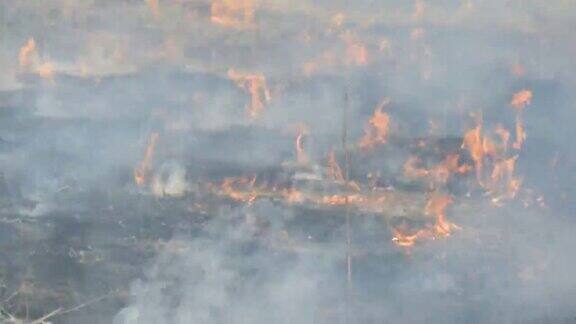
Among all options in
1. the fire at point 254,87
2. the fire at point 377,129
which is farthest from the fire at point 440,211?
the fire at point 254,87

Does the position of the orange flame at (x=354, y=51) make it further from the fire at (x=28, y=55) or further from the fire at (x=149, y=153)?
the fire at (x=28, y=55)

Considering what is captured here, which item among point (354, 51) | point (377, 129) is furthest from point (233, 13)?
point (377, 129)

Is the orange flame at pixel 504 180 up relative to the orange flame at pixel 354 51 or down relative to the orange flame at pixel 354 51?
down

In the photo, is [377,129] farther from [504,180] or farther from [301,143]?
[504,180]

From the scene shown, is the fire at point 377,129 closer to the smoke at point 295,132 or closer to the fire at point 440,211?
the smoke at point 295,132

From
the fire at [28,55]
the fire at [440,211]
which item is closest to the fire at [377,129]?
the fire at [440,211]

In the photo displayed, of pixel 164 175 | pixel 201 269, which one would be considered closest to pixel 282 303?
pixel 201 269

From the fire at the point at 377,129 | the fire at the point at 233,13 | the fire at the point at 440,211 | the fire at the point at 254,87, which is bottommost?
the fire at the point at 440,211
